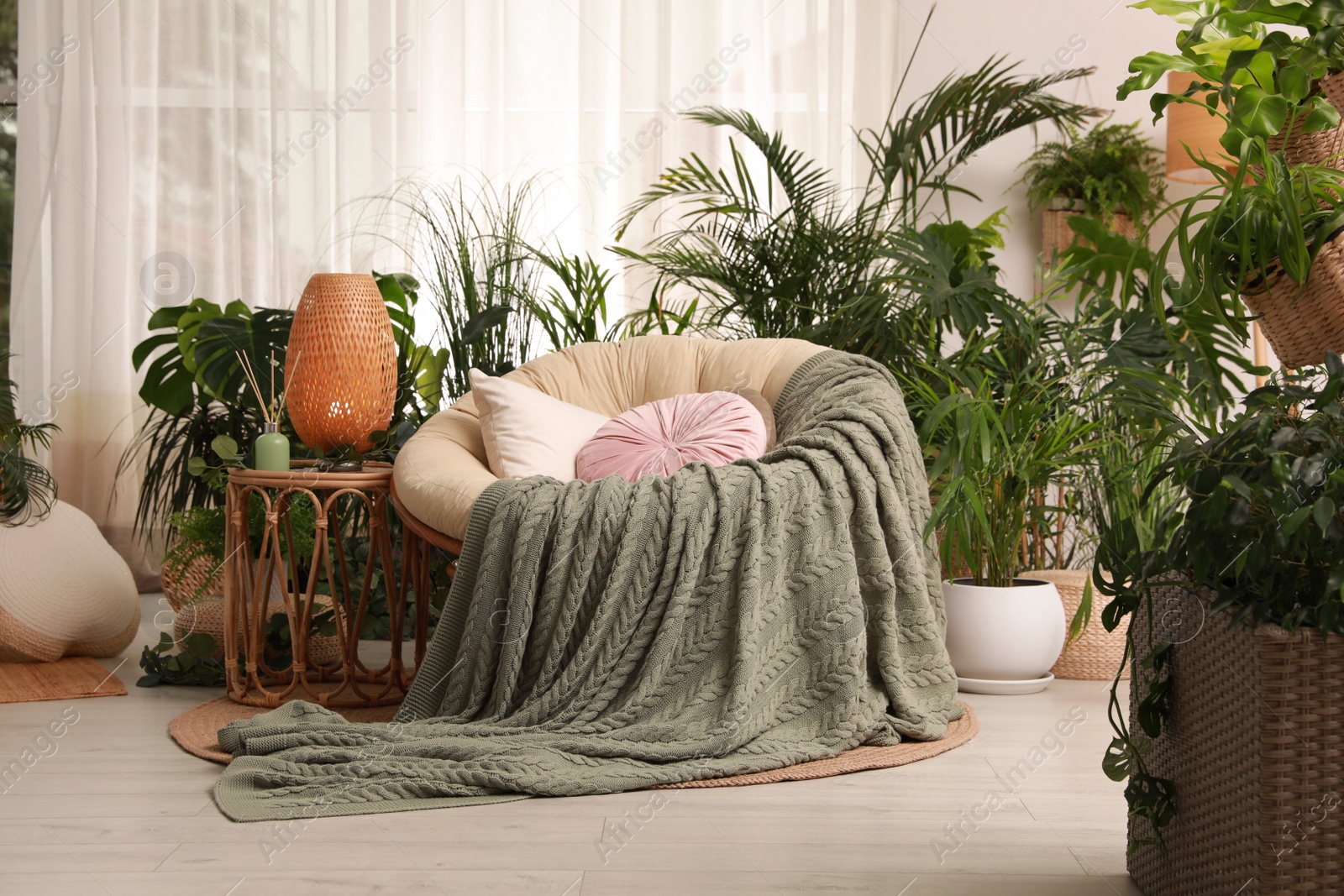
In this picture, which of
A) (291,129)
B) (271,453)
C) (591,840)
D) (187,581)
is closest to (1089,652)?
(591,840)

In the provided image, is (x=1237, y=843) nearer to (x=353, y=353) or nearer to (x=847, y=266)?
(x=353, y=353)

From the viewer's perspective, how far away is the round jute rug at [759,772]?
1957 mm

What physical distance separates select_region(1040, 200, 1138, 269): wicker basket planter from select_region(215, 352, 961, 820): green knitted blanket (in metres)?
2.02

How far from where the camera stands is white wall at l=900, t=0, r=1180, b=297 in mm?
4008

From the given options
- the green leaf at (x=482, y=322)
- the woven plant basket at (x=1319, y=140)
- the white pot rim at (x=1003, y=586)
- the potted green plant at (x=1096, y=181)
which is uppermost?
the potted green plant at (x=1096, y=181)

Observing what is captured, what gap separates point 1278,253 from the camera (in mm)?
1121

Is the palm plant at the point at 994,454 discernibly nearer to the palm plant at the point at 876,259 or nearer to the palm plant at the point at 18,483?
the palm plant at the point at 876,259

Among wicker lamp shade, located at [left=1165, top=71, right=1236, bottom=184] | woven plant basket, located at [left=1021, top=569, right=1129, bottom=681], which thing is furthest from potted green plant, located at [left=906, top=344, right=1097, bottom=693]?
wicker lamp shade, located at [left=1165, top=71, right=1236, bottom=184]

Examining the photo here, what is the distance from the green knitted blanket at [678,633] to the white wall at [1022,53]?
2.12 meters

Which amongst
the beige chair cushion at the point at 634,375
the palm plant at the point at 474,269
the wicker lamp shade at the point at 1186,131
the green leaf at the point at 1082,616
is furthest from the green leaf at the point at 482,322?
the wicker lamp shade at the point at 1186,131

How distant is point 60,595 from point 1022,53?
11.1 feet

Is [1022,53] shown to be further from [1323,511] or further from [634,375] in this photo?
[1323,511]

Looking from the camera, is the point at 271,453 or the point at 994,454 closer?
the point at 271,453

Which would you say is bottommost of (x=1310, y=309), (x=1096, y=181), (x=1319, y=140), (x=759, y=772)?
(x=759, y=772)
